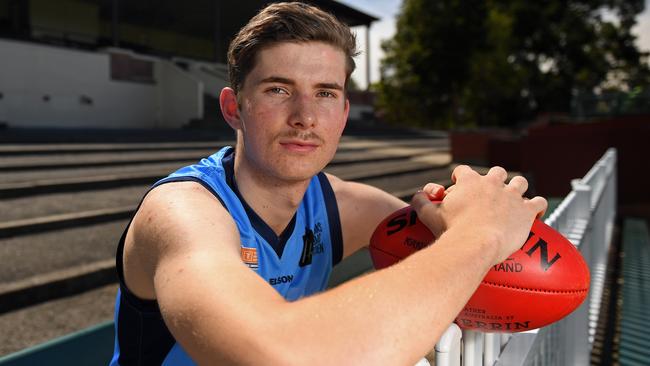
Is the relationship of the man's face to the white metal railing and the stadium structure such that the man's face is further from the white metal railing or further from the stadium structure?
the stadium structure

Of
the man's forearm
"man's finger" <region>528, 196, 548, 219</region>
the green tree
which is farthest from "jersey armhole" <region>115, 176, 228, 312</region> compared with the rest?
the green tree

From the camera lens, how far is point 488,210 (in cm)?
144

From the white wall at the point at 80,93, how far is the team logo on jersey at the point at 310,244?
48.4 feet

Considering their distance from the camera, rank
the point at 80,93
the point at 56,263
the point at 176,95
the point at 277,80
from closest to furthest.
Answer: the point at 277,80 < the point at 56,263 < the point at 80,93 < the point at 176,95

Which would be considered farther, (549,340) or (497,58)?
(497,58)

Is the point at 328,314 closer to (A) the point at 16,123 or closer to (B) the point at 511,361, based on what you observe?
(B) the point at 511,361

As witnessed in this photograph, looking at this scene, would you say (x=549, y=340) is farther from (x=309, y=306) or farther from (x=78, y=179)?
(x=78, y=179)

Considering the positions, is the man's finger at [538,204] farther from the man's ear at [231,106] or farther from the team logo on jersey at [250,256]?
the man's ear at [231,106]

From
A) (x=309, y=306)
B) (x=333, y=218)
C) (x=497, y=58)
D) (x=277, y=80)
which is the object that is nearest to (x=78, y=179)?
(x=333, y=218)

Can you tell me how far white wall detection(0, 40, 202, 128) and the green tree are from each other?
713 inches

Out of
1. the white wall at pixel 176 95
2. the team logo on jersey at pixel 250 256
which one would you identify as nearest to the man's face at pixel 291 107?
the team logo on jersey at pixel 250 256

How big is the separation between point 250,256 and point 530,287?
0.93 meters

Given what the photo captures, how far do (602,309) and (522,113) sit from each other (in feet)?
95.8

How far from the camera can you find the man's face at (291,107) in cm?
170
